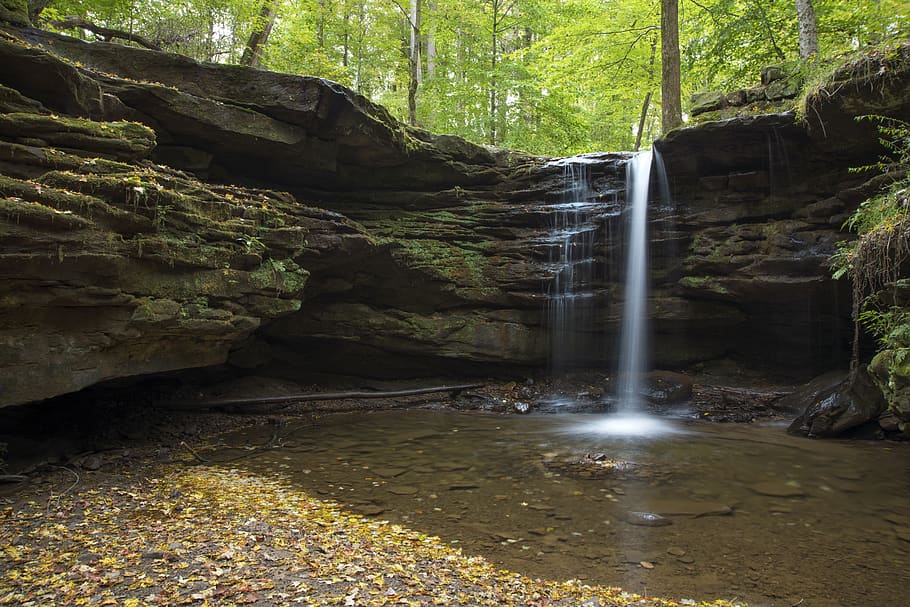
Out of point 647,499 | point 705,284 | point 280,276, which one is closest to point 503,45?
point 705,284

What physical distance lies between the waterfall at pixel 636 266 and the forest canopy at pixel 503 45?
3349 mm

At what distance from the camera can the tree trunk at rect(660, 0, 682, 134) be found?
41.7 feet

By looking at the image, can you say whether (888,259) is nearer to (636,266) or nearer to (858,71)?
(858,71)

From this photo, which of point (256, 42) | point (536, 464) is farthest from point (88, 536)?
point (256, 42)

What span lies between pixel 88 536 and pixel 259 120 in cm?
830

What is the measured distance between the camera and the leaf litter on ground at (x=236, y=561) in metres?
3.41

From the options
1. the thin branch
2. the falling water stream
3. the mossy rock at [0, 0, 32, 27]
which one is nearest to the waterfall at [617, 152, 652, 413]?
the falling water stream

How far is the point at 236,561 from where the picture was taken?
12.7ft

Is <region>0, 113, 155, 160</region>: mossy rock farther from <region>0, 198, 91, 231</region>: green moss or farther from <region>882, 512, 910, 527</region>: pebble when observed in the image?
<region>882, 512, 910, 527</region>: pebble

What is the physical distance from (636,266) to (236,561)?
11318 mm

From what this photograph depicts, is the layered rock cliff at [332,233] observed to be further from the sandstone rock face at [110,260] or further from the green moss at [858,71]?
the green moss at [858,71]

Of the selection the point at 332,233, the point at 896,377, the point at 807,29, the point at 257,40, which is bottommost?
the point at 896,377

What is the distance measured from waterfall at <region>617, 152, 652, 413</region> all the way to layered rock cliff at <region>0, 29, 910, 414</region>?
0.29 meters

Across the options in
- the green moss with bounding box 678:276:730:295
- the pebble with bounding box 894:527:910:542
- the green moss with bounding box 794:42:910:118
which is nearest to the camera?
the pebble with bounding box 894:527:910:542
